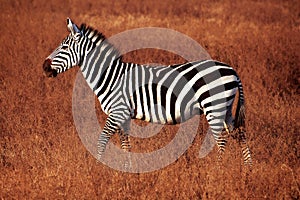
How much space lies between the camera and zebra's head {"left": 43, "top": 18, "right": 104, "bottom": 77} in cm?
605

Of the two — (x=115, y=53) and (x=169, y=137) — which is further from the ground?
(x=115, y=53)

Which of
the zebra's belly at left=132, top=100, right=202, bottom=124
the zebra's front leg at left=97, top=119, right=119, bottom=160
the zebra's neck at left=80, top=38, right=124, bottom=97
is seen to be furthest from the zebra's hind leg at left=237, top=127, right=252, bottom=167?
the zebra's neck at left=80, top=38, right=124, bottom=97

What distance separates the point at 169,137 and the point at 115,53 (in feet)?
4.67

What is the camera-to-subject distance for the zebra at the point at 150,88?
5.89 m

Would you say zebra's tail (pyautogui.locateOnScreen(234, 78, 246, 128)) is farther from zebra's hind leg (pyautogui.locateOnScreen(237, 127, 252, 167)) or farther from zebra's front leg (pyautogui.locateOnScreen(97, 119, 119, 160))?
zebra's front leg (pyautogui.locateOnScreen(97, 119, 119, 160))

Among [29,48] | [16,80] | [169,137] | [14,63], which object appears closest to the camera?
[169,137]

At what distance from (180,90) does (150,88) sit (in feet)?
1.25

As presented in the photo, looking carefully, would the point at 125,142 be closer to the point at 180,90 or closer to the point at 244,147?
the point at 180,90

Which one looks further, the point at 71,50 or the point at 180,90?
the point at 71,50

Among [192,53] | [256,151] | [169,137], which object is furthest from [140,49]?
[256,151]

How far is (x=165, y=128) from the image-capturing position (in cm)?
715

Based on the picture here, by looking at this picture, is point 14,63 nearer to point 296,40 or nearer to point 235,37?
point 235,37

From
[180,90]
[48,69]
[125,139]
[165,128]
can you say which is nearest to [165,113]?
[180,90]

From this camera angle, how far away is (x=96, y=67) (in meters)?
6.20
